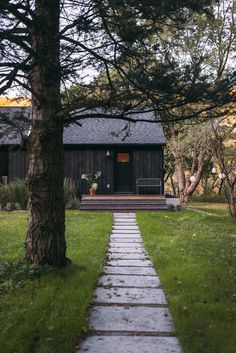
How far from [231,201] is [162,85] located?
10.2m

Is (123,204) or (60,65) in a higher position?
(60,65)

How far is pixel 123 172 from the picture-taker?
20.7m

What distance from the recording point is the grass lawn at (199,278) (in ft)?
13.3

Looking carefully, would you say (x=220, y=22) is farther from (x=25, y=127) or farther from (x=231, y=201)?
(x=25, y=127)

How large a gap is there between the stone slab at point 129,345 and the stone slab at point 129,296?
1142 millimetres

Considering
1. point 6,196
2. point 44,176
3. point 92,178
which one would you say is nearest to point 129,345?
point 44,176

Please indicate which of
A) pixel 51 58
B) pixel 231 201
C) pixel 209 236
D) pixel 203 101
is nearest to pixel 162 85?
pixel 203 101

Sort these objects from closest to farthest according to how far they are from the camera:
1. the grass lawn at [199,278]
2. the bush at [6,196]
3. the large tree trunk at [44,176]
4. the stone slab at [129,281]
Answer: the grass lawn at [199,278] < the stone slab at [129,281] < the large tree trunk at [44,176] < the bush at [6,196]

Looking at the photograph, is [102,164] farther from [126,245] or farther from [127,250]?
[127,250]

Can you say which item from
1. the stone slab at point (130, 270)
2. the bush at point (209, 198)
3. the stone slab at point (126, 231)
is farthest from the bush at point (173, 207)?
the bush at point (209, 198)

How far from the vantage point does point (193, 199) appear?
31203 millimetres

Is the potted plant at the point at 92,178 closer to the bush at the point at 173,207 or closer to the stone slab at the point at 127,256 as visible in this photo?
the bush at the point at 173,207

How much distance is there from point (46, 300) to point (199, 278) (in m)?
2.25

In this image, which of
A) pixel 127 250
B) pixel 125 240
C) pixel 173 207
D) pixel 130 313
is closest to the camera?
pixel 130 313
